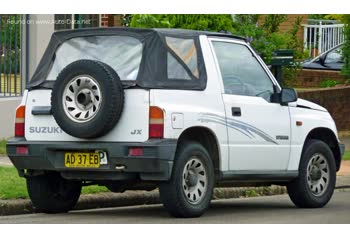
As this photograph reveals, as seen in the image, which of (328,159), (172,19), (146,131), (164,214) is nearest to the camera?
(146,131)

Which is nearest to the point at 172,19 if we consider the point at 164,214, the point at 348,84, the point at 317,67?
the point at 348,84

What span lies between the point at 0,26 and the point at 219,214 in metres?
8.31

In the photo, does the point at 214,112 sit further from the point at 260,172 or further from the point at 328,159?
the point at 328,159

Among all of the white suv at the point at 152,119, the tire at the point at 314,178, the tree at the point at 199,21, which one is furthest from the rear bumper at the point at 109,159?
the tree at the point at 199,21

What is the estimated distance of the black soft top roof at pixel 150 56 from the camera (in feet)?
35.8

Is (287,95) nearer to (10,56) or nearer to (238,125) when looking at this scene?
(238,125)

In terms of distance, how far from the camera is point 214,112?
37.1 ft

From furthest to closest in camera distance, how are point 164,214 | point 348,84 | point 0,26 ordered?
point 348,84
point 0,26
point 164,214

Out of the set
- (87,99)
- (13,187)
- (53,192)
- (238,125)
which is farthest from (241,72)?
(13,187)

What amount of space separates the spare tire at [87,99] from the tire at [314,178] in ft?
9.14

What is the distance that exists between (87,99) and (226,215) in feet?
6.73

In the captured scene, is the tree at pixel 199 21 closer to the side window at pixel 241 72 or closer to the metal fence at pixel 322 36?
the side window at pixel 241 72

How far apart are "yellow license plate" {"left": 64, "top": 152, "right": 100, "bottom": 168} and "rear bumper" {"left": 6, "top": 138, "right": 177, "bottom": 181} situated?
4 centimetres

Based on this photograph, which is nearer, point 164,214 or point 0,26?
point 164,214
